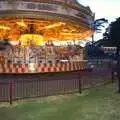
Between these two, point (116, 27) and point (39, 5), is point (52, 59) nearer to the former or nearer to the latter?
point (39, 5)

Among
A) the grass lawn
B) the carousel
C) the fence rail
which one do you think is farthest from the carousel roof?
the grass lawn

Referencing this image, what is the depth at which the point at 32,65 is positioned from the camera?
74.4 ft

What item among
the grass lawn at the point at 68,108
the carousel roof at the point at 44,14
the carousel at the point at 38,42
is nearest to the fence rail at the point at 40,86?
the grass lawn at the point at 68,108

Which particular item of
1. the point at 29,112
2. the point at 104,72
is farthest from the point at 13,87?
the point at 104,72

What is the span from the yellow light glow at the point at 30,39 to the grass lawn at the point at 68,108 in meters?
11.9

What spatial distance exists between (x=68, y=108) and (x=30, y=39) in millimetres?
15560

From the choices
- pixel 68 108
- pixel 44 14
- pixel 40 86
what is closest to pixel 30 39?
pixel 44 14

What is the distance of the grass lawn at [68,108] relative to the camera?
1154cm

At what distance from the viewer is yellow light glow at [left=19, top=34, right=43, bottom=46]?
27.5 metres

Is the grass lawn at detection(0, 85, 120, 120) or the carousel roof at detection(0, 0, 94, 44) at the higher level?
the carousel roof at detection(0, 0, 94, 44)

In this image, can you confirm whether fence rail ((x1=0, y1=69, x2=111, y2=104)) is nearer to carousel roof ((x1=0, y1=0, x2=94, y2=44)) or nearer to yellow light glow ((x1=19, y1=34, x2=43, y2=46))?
carousel roof ((x1=0, y1=0, x2=94, y2=44))

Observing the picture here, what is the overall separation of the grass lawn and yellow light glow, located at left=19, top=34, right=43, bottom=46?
1189cm

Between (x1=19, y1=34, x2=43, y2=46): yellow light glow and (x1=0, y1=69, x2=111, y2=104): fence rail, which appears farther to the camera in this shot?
(x1=19, y1=34, x2=43, y2=46): yellow light glow

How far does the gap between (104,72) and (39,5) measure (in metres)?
6.38
